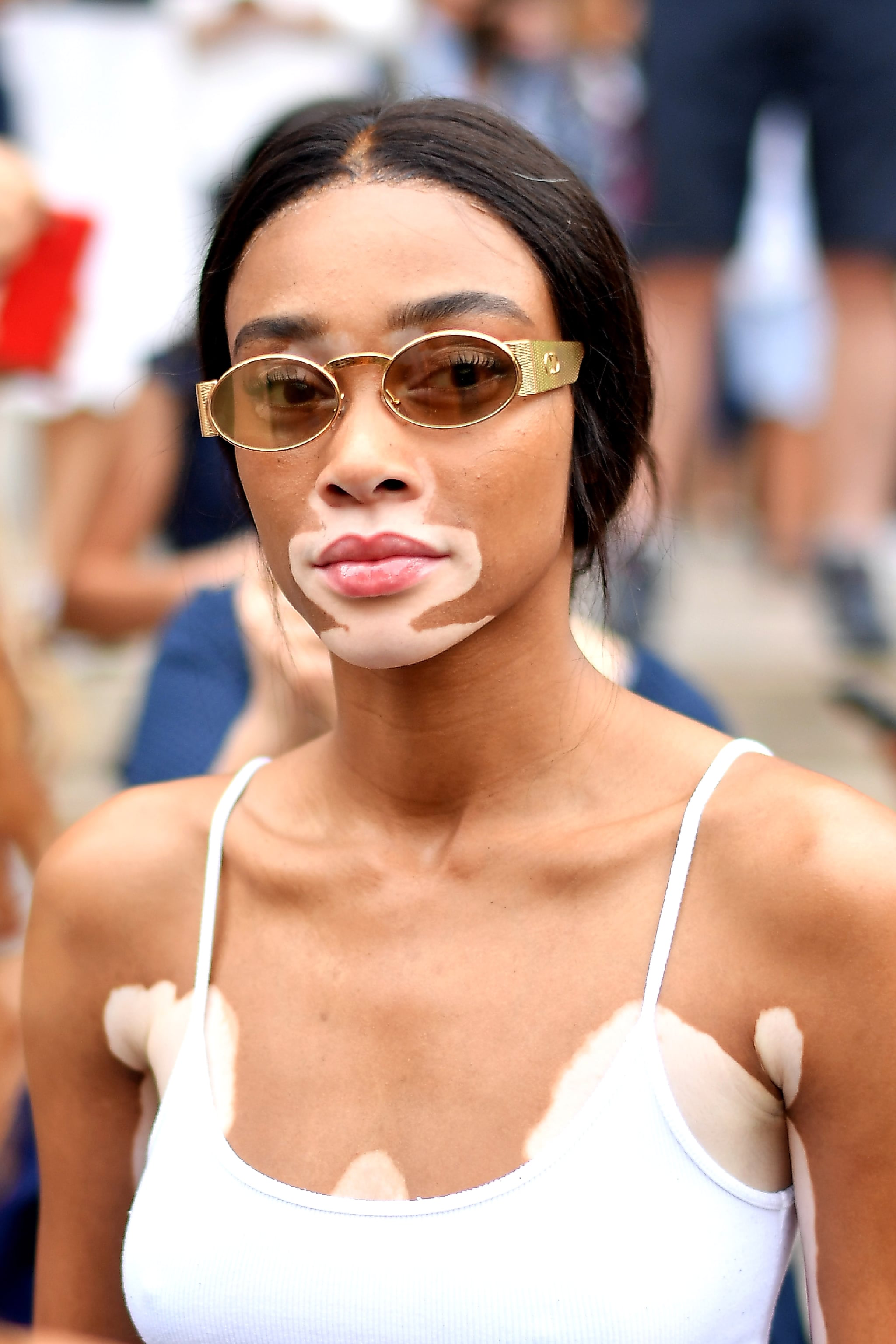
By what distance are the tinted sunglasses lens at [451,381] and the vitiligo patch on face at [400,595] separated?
51mm

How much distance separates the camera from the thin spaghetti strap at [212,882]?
4.96 feet

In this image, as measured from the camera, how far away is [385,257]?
1.33 m

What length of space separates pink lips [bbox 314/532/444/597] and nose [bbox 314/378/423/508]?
0.11 ft

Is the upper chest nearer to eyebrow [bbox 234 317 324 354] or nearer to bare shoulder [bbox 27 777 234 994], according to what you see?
bare shoulder [bbox 27 777 234 994]

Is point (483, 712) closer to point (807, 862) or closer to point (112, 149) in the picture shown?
point (807, 862)

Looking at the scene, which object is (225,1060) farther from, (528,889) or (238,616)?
(238,616)

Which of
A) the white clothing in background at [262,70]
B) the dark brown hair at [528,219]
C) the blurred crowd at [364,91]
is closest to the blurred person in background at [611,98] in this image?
the blurred crowd at [364,91]

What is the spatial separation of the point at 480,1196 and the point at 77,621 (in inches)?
116

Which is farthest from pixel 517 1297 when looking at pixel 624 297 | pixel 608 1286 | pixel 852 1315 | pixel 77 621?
pixel 77 621

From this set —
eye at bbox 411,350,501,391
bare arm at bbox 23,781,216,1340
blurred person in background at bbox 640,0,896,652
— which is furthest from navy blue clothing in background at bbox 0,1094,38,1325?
blurred person in background at bbox 640,0,896,652

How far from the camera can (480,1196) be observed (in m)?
1.32

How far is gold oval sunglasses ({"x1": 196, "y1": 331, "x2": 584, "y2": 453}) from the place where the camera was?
133 cm

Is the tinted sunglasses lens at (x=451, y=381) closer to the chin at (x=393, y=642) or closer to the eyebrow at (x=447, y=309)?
the eyebrow at (x=447, y=309)

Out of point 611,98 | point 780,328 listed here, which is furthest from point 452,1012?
point 780,328
